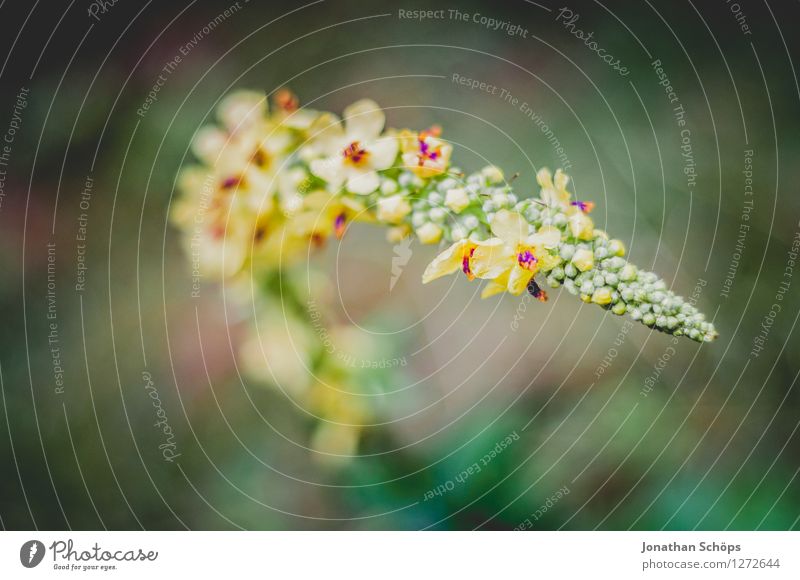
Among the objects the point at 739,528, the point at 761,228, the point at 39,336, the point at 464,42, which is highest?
the point at 464,42

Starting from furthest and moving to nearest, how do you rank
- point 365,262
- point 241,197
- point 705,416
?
point 705,416 → point 365,262 → point 241,197

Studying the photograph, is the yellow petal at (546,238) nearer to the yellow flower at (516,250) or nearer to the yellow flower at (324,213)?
the yellow flower at (516,250)

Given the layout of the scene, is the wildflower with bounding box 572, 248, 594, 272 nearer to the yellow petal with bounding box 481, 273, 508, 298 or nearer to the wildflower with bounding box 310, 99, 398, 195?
the yellow petal with bounding box 481, 273, 508, 298

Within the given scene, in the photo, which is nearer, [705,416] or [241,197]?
[241,197]

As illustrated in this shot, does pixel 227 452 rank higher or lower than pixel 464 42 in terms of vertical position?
lower

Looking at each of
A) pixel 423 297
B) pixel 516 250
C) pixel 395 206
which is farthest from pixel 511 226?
pixel 423 297

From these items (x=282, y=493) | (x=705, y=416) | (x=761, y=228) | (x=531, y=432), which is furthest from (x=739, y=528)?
(x=282, y=493)

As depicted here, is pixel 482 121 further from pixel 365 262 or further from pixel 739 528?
pixel 739 528
